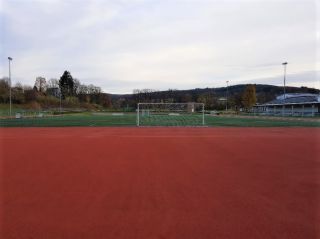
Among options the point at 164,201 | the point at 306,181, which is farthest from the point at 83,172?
the point at 306,181

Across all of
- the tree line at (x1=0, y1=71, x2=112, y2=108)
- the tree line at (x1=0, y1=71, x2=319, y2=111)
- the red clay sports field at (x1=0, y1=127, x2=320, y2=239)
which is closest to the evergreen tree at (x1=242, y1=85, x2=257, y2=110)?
the tree line at (x1=0, y1=71, x2=319, y2=111)

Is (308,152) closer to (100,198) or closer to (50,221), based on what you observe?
(100,198)

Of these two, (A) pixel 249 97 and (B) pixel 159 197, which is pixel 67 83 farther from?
(B) pixel 159 197

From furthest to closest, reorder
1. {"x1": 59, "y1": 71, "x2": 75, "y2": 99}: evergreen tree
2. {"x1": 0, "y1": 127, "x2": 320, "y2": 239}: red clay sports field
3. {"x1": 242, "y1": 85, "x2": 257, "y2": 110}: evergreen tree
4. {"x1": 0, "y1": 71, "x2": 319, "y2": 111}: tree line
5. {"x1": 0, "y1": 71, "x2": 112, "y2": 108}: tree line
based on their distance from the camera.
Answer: {"x1": 59, "y1": 71, "x2": 75, "y2": 99}: evergreen tree → {"x1": 0, "y1": 71, "x2": 112, "y2": 108}: tree line → {"x1": 0, "y1": 71, "x2": 319, "y2": 111}: tree line → {"x1": 242, "y1": 85, "x2": 257, "y2": 110}: evergreen tree → {"x1": 0, "y1": 127, "x2": 320, "y2": 239}: red clay sports field

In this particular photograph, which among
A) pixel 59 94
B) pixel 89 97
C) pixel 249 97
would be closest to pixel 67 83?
pixel 59 94

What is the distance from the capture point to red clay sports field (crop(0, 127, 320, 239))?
451 centimetres

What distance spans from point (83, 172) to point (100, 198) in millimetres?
2575

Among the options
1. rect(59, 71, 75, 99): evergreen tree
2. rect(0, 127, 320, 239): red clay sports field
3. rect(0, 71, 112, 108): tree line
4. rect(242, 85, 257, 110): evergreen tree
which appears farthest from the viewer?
rect(59, 71, 75, 99): evergreen tree

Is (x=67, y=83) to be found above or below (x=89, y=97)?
above

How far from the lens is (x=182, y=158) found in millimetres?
10820

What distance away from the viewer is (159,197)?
6.09 metres

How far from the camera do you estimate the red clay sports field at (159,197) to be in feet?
14.8

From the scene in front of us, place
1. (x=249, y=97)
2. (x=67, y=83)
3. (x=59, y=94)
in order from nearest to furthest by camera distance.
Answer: (x=249, y=97) < (x=59, y=94) < (x=67, y=83)

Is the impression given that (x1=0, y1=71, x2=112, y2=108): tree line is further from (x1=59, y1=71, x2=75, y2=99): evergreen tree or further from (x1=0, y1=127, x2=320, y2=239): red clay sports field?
(x1=0, y1=127, x2=320, y2=239): red clay sports field
